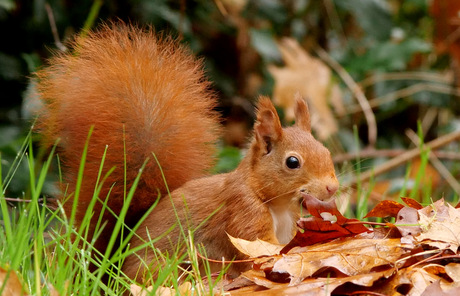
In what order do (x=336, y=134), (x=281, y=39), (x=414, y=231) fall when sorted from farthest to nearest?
1. (x=336, y=134)
2. (x=281, y=39)
3. (x=414, y=231)

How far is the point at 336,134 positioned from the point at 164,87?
178 cm

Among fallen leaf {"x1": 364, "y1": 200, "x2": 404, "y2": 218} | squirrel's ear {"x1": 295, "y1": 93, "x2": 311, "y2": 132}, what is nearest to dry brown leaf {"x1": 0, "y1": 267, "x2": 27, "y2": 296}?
fallen leaf {"x1": 364, "y1": 200, "x2": 404, "y2": 218}

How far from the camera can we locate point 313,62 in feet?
9.66

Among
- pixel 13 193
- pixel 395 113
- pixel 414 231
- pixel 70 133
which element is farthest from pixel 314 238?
pixel 395 113

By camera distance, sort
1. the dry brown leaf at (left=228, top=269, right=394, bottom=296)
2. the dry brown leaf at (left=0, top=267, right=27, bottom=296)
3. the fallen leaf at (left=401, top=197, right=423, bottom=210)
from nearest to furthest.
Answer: the dry brown leaf at (left=0, top=267, right=27, bottom=296), the dry brown leaf at (left=228, top=269, right=394, bottom=296), the fallen leaf at (left=401, top=197, right=423, bottom=210)

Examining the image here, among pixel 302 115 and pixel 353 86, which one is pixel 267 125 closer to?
pixel 302 115

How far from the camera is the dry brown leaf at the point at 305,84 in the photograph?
9.00ft

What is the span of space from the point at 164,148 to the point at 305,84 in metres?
1.29

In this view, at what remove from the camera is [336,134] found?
3355mm

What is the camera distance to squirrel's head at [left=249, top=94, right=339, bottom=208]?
1.54m

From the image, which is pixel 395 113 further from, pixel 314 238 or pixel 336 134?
pixel 314 238

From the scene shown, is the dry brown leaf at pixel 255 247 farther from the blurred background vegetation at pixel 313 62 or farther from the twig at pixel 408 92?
the twig at pixel 408 92

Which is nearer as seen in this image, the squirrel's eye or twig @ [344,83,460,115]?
the squirrel's eye

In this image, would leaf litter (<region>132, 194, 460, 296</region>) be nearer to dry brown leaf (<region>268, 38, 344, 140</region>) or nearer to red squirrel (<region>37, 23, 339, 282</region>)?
red squirrel (<region>37, 23, 339, 282</region>)
